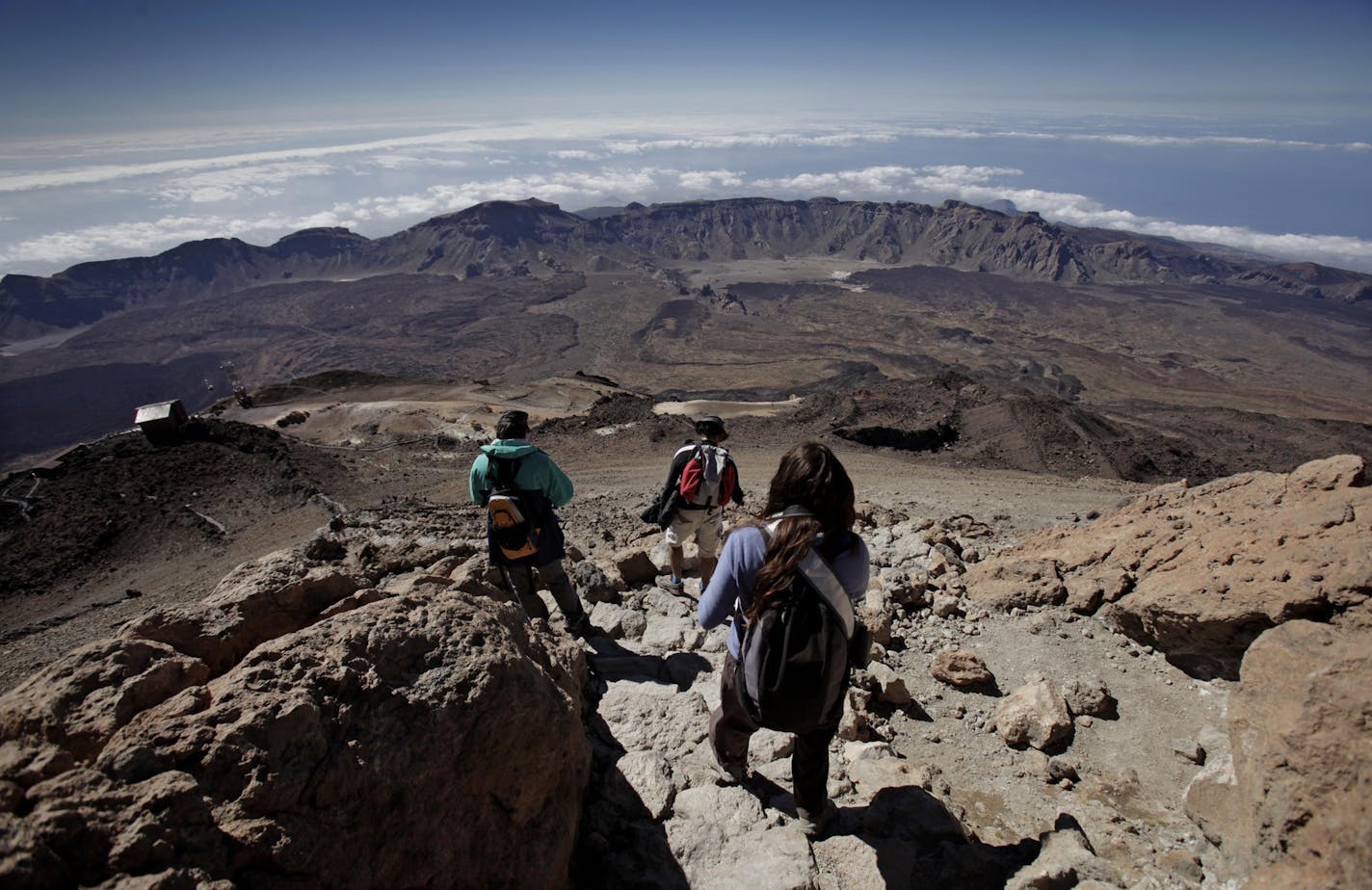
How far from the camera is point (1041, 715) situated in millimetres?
3771

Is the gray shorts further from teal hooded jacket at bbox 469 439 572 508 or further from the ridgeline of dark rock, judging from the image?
the ridgeline of dark rock

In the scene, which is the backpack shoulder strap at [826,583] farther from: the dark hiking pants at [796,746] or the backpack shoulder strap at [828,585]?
the dark hiking pants at [796,746]

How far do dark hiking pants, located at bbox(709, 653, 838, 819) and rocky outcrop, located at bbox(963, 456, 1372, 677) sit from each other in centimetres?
305

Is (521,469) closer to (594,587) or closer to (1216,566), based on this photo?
(594,587)

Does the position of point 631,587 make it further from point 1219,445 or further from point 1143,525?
point 1219,445

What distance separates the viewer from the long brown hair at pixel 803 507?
239cm

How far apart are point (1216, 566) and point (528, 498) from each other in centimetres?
484

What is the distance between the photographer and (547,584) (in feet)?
14.8

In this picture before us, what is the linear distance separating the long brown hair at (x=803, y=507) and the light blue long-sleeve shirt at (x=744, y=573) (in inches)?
2.3

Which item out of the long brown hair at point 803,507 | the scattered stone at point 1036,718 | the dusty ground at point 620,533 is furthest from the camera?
the scattered stone at point 1036,718

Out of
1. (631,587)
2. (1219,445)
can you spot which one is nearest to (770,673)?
(631,587)

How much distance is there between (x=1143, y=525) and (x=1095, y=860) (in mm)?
4016

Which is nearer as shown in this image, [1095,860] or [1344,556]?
[1095,860]

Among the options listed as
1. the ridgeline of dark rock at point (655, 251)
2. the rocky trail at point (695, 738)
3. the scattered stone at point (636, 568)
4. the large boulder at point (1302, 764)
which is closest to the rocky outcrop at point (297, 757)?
the rocky trail at point (695, 738)
